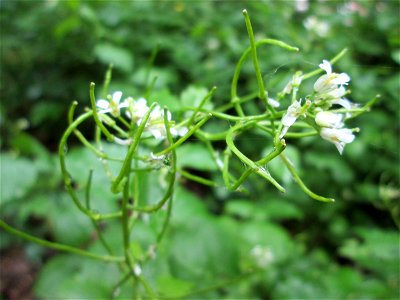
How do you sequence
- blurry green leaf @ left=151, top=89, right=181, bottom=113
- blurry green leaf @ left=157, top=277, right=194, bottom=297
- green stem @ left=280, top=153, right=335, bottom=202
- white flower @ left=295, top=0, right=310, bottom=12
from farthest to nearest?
white flower @ left=295, top=0, right=310, bottom=12 → blurry green leaf @ left=157, top=277, right=194, bottom=297 → blurry green leaf @ left=151, top=89, right=181, bottom=113 → green stem @ left=280, top=153, right=335, bottom=202

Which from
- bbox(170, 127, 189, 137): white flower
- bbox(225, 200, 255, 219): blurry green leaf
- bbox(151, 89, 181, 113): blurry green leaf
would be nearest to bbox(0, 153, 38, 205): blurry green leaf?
bbox(151, 89, 181, 113): blurry green leaf

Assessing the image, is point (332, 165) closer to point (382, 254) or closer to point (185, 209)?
point (382, 254)

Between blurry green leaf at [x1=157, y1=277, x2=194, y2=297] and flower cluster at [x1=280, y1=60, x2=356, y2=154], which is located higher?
flower cluster at [x1=280, y1=60, x2=356, y2=154]

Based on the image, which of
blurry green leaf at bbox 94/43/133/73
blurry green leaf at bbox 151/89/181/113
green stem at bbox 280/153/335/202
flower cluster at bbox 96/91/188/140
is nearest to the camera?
green stem at bbox 280/153/335/202

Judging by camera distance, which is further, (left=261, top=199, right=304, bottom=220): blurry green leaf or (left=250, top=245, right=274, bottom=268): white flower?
(left=261, top=199, right=304, bottom=220): blurry green leaf

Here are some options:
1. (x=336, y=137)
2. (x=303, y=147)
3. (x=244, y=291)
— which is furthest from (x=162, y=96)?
(x=303, y=147)

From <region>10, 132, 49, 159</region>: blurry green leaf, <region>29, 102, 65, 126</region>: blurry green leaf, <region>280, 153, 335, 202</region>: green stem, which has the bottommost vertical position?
<region>29, 102, 65, 126</region>: blurry green leaf

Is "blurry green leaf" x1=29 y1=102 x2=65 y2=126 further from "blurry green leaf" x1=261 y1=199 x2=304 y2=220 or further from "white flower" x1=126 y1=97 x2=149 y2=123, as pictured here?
"white flower" x1=126 y1=97 x2=149 y2=123
